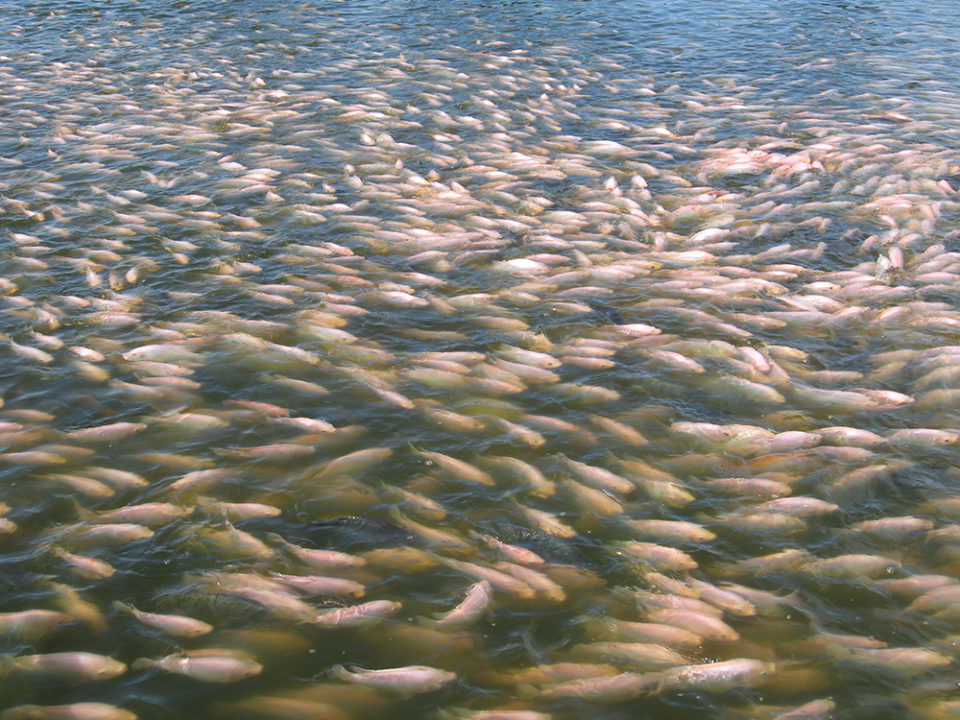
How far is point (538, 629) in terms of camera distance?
17.9ft

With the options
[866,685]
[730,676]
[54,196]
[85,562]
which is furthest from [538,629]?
[54,196]

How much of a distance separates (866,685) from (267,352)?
19.9 ft

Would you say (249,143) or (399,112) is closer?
(249,143)

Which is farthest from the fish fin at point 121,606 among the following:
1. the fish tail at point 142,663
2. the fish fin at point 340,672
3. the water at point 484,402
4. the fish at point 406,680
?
the fish at point 406,680

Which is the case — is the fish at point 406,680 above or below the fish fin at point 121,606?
below

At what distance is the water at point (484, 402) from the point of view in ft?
17.3

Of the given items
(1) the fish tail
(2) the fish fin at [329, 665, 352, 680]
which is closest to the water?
(2) the fish fin at [329, 665, 352, 680]

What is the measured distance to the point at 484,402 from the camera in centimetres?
780

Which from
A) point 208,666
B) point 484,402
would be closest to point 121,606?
point 208,666

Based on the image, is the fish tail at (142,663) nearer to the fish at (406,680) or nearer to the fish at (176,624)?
the fish at (176,624)

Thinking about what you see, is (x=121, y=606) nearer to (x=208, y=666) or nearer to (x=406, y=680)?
(x=208, y=666)

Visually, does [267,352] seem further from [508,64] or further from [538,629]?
[508,64]

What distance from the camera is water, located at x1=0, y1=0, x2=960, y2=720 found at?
5281mm

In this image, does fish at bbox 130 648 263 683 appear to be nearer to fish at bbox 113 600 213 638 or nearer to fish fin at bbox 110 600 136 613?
fish at bbox 113 600 213 638
